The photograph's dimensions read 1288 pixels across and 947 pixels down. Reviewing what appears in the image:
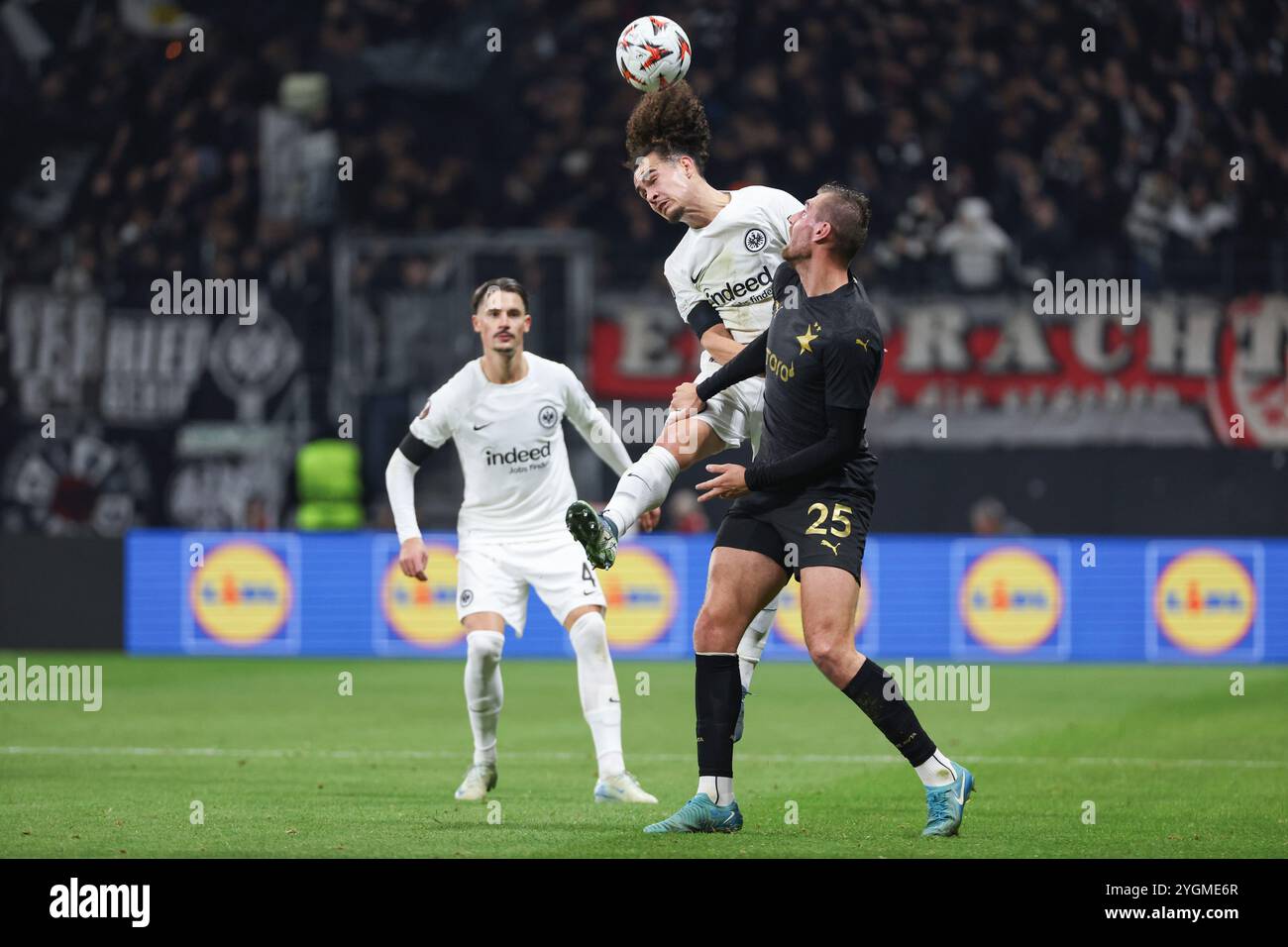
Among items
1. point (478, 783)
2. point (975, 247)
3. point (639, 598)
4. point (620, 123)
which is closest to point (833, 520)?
point (478, 783)

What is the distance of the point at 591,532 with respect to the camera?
719cm

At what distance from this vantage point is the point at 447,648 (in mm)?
17391

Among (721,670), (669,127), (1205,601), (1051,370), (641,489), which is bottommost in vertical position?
(721,670)

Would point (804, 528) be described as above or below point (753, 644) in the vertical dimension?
Result: above

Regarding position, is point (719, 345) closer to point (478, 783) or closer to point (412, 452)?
point (412, 452)

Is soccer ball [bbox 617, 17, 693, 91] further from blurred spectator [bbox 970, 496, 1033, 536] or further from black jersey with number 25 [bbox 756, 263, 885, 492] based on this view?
blurred spectator [bbox 970, 496, 1033, 536]

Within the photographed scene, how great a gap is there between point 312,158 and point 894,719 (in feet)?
52.5

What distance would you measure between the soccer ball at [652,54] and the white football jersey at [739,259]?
2.37ft

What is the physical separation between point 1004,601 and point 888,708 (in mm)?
10382

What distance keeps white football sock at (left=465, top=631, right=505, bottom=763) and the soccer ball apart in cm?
274

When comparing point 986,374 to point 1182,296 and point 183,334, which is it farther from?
point 183,334

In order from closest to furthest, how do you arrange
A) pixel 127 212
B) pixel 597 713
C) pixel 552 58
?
1. pixel 597 713
2. pixel 127 212
3. pixel 552 58

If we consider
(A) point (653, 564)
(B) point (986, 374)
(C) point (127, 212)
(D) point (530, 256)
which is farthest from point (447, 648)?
(C) point (127, 212)

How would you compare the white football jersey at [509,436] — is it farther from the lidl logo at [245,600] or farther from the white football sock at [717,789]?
the lidl logo at [245,600]
